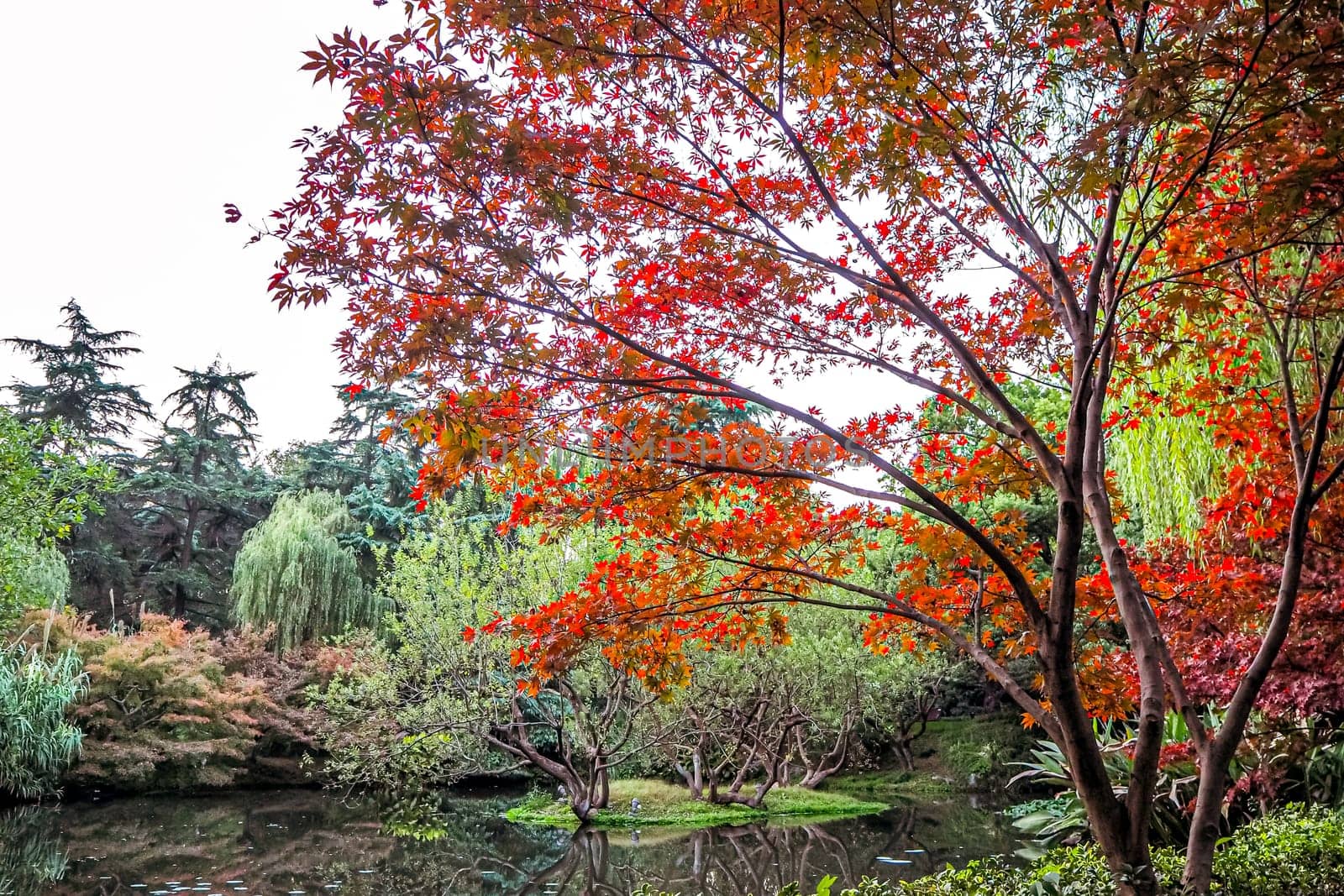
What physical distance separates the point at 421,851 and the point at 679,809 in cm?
330

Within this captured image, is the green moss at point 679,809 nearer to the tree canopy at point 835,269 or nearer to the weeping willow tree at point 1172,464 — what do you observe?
the weeping willow tree at point 1172,464

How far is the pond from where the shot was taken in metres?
6.58

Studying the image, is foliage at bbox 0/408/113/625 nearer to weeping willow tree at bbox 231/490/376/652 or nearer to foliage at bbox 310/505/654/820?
foliage at bbox 310/505/654/820

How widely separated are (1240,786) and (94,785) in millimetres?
12037

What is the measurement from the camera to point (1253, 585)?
12.5ft

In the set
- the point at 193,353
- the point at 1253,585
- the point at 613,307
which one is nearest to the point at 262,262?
the point at 613,307

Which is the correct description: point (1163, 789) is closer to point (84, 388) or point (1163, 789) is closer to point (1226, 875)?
point (1226, 875)

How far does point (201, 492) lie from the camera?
17.7 meters

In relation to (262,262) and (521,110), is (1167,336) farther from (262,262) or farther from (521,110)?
(262,262)

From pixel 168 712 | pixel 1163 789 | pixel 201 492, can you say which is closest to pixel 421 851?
pixel 168 712

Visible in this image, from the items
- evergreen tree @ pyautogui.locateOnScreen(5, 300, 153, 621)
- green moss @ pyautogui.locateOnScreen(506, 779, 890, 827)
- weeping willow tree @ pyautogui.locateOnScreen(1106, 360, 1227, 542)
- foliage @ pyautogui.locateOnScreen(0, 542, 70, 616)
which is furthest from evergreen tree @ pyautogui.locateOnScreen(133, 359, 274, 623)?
weeping willow tree @ pyautogui.locateOnScreen(1106, 360, 1227, 542)

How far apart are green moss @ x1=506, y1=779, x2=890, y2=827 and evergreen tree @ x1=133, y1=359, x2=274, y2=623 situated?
34.0 feet

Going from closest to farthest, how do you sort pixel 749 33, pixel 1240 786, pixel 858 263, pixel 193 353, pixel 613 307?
pixel 749 33 < pixel 613 307 < pixel 858 263 < pixel 1240 786 < pixel 193 353

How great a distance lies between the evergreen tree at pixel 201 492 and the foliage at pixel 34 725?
7915 millimetres
